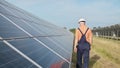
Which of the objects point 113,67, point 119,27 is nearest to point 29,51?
point 113,67

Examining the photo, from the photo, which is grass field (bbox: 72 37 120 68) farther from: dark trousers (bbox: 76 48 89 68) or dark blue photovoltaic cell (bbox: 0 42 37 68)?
dark blue photovoltaic cell (bbox: 0 42 37 68)

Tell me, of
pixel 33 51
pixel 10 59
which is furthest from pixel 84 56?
pixel 10 59

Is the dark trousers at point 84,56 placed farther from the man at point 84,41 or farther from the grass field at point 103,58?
the grass field at point 103,58

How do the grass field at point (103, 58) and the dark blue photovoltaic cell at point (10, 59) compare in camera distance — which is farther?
the grass field at point (103, 58)

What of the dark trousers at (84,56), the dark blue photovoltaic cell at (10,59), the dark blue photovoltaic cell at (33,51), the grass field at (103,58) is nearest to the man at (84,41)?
the dark trousers at (84,56)

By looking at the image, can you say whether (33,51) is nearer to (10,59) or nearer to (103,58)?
(10,59)

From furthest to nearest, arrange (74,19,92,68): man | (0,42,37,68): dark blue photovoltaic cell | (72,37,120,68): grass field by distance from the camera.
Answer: (72,37,120,68): grass field → (74,19,92,68): man → (0,42,37,68): dark blue photovoltaic cell

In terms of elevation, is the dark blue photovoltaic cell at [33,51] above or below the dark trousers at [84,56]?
above

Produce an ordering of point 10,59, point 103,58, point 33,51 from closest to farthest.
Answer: point 10,59, point 33,51, point 103,58

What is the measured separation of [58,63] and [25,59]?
1.64 meters

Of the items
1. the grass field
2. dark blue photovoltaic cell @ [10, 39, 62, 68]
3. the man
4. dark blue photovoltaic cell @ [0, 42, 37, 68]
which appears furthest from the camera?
the grass field

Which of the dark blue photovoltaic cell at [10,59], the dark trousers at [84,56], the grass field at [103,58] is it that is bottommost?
the grass field at [103,58]

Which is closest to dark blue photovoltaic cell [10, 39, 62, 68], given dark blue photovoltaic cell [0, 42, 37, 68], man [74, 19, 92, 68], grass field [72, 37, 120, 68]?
dark blue photovoltaic cell [0, 42, 37, 68]

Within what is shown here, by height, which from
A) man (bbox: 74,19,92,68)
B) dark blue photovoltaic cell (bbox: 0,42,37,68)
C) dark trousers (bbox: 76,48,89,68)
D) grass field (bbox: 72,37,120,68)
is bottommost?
grass field (bbox: 72,37,120,68)
